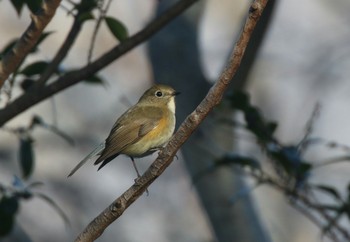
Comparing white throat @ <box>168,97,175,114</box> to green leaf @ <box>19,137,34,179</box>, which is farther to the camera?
white throat @ <box>168,97,175,114</box>

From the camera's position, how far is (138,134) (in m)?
4.43

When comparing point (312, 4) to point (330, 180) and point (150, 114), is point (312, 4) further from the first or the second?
point (150, 114)

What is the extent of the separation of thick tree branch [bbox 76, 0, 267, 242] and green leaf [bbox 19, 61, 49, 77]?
4.27 feet

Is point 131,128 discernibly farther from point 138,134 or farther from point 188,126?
point 188,126

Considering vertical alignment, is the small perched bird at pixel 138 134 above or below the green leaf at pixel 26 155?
above

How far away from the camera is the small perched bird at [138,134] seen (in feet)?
14.1

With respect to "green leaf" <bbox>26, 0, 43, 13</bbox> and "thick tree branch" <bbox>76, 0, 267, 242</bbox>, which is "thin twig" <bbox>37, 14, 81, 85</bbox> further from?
"thick tree branch" <bbox>76, 0, 267, 242</bbox>

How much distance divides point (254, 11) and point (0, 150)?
7496 mm

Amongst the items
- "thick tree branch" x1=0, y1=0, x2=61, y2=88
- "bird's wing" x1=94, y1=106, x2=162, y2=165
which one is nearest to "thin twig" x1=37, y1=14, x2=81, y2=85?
"bird's wing" x1=94, y1=106, x2=162, y2=165

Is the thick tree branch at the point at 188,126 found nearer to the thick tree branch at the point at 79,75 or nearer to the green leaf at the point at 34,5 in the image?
the thick tree branch at the point at 79,75

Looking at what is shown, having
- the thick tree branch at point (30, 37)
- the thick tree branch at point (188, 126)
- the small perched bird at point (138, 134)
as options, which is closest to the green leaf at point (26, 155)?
the small perched bird at point (138, 134)

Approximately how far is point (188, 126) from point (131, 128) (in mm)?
1735

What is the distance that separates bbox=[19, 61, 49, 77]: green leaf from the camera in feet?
13.4

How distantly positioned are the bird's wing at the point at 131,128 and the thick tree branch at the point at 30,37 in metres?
0.91
